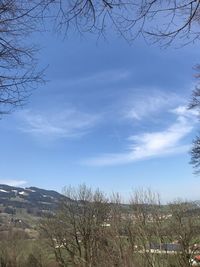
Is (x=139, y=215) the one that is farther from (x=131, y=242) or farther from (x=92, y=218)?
(x=92, y=218)

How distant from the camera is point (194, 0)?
522 cm

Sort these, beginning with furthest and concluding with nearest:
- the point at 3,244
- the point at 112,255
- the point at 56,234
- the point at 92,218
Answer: the point at 3,244 < the point at 56,234 < the point at 92,218 < the point at 112,255

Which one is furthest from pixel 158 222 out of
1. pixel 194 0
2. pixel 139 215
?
pixel 194 0

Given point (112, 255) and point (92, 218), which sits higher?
point (92, 218)

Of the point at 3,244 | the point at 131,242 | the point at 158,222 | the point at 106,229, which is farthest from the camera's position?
the point at 3,244

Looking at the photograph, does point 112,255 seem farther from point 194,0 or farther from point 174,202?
point 194,0

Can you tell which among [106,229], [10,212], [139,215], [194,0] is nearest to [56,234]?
[106,229]

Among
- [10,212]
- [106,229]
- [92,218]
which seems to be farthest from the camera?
[10,212]

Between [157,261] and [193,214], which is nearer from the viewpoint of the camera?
[157,261]

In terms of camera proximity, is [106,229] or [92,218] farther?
[92,218]

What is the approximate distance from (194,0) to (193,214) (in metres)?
33.8

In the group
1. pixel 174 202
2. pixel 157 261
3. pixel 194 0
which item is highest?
pixel 174 202

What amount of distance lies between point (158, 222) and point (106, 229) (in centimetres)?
472

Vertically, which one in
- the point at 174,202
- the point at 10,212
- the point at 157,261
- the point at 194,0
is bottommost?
the point at 157,261
